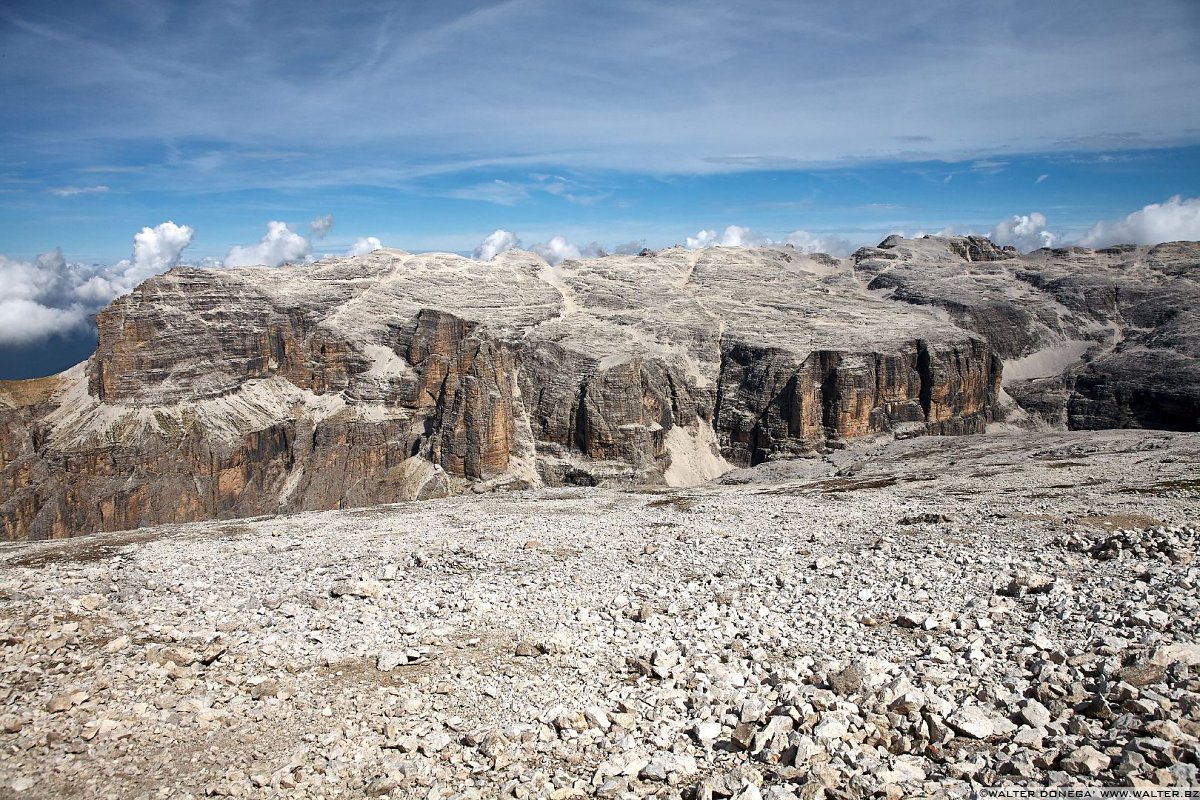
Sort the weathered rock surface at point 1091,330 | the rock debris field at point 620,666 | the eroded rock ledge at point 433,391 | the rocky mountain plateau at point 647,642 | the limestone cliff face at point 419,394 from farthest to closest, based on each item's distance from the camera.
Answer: the weathered rock surface at point 1091,330
the eroded rock ledge at point 433,391
the limestone cliff face at point 419,394
the rocky mountain plateau at point 647,642
the rock debris field at point 620,666

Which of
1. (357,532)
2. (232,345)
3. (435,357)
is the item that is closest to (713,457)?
(435,357)

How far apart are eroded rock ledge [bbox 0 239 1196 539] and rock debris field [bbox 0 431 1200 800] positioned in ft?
263

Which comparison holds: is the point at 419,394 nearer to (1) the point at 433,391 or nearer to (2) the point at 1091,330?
(1) the point at 433,391

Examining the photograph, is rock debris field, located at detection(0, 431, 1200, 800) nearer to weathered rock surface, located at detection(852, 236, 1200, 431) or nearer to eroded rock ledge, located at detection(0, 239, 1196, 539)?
eroded rock ledge, located at detection(0, 239, 1196, 539)

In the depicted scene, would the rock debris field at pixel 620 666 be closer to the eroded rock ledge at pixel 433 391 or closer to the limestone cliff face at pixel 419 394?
the eroded rock ledge at pixel 433 391

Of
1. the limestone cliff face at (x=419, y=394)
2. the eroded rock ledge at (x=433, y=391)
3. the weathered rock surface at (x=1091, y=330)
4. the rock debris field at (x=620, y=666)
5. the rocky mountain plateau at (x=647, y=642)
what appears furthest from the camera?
the weathered rock surface at (x=1091, y=330)

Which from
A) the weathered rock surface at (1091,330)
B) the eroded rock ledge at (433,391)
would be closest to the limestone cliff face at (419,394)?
the eroded rock ledge at (433,391)

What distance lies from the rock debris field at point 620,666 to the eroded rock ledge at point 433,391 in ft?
263

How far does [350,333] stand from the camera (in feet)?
418

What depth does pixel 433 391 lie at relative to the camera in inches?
4902

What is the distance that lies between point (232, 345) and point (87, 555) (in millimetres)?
103808

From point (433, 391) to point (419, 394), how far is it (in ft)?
8.95

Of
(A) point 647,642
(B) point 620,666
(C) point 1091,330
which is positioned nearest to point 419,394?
(A) point 647,642

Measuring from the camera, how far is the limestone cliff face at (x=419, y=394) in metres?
99.9
